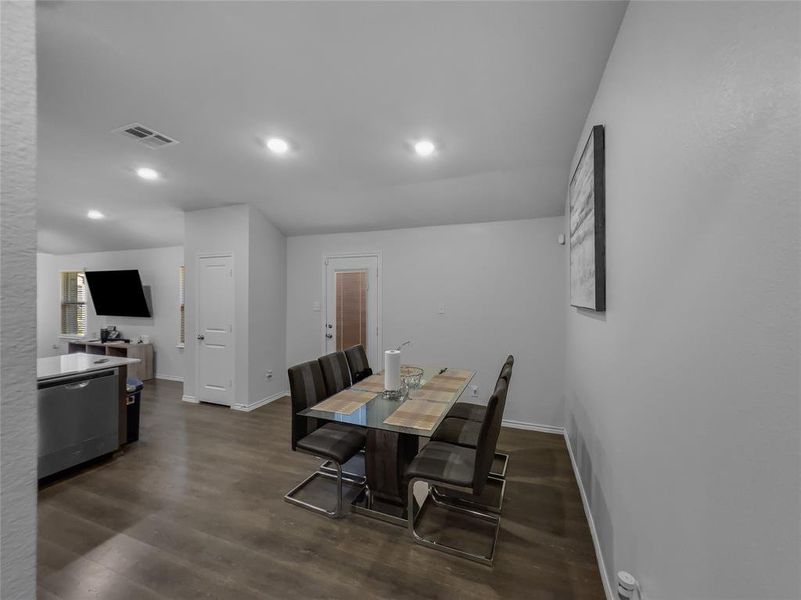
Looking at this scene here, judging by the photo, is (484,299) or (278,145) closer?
(278,145)

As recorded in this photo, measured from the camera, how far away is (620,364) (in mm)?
1509

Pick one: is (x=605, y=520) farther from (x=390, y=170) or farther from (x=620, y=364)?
(x=390, y=170)

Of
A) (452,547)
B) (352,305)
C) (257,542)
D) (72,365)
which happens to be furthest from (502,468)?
(72,365)

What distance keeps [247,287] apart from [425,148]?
281 centimetres

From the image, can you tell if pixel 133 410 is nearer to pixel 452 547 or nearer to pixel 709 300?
pixel 452 547

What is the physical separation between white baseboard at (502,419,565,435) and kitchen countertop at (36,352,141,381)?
3.92 meters

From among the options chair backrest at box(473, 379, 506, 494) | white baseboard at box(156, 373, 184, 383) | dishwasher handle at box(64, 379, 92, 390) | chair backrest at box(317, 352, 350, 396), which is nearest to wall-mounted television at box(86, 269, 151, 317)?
white baseboard at box(156, 373, 184, 383)

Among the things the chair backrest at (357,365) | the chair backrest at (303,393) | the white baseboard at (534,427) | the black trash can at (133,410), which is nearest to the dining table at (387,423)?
the chair backrest at (303,393)

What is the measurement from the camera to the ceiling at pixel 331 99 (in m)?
1.73

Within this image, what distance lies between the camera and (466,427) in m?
2.50

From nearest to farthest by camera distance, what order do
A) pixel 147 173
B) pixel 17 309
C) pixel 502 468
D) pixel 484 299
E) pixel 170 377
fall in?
pixel 17 309 → pixel 502 468 → pixel 147 173 → pixel 484 299 → pixel 170 377

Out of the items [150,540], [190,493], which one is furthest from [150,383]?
[150,540]

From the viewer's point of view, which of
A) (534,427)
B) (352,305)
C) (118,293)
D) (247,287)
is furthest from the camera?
(118,293)

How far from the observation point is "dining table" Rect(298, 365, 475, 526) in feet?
6.30
